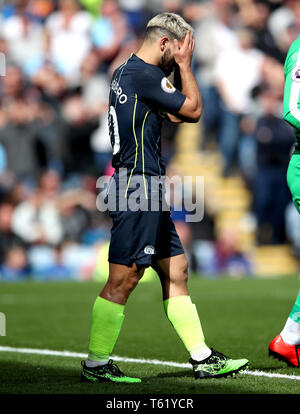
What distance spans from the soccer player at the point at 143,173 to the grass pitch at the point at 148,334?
21 centimetres

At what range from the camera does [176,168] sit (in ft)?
57.0

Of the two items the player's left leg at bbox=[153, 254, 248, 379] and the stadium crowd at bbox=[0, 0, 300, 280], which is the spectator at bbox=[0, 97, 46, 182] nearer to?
the stadium crowd at bbox=[0, 0, 300, 280]

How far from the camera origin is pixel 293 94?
6.00 metres

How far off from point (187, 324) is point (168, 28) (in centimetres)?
185

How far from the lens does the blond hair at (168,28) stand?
5.64 m

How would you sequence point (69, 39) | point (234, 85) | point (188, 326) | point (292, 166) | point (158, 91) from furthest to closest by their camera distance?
point (69, 39) → point (234, 85) → point (292, 166) → point (188, 326) → point (158, 91)

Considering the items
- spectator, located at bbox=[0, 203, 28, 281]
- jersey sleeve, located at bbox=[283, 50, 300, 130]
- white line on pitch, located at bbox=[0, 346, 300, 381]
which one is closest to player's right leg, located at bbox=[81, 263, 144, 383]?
white line on pitch, located at bbox=[0, 346, 300, 381]

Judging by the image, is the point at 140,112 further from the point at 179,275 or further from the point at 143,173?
the point at 179,275

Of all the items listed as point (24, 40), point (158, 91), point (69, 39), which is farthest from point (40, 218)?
point (158, 91)

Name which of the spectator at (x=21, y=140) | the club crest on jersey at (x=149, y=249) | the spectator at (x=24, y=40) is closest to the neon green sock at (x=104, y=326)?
the club crest on jersey at (x=149, y=249)

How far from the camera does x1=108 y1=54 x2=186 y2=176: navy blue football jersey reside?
18.0 ft

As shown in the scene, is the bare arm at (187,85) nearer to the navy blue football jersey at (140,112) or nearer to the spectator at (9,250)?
the navy blue football jersey at (140,112)

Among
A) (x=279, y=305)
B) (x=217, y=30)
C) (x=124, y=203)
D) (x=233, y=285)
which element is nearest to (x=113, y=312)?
(x=124, y=203)

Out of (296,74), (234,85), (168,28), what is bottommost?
(296,74)
